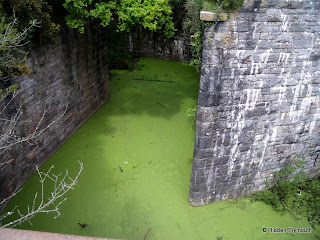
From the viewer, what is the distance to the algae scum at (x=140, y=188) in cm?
536

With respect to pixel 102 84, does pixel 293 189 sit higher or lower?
lower

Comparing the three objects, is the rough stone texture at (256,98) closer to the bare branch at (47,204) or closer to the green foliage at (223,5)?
the green foliage at (223,5)

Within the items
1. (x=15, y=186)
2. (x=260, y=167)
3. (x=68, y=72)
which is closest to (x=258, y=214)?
(x=260, y=167)

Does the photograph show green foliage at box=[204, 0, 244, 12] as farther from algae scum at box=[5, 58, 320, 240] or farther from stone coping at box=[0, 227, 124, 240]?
algae scum at box=[5, 58, 320, 240]

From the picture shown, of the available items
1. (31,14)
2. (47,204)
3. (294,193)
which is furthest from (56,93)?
(294,193)

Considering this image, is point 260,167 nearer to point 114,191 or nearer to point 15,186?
point 114,191

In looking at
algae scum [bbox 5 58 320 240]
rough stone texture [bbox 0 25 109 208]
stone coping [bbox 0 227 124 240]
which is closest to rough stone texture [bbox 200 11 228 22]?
stone coping [bbox 0 227 124 240]

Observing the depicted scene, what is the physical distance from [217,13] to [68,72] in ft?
15.8

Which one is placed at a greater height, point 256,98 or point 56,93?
point 256,98

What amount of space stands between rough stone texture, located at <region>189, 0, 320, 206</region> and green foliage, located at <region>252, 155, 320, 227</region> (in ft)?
0.63

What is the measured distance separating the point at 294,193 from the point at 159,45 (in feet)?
35.3

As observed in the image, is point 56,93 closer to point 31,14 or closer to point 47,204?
point 31,14

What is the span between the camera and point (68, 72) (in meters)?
7.62

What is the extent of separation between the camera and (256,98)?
4.89 metres
